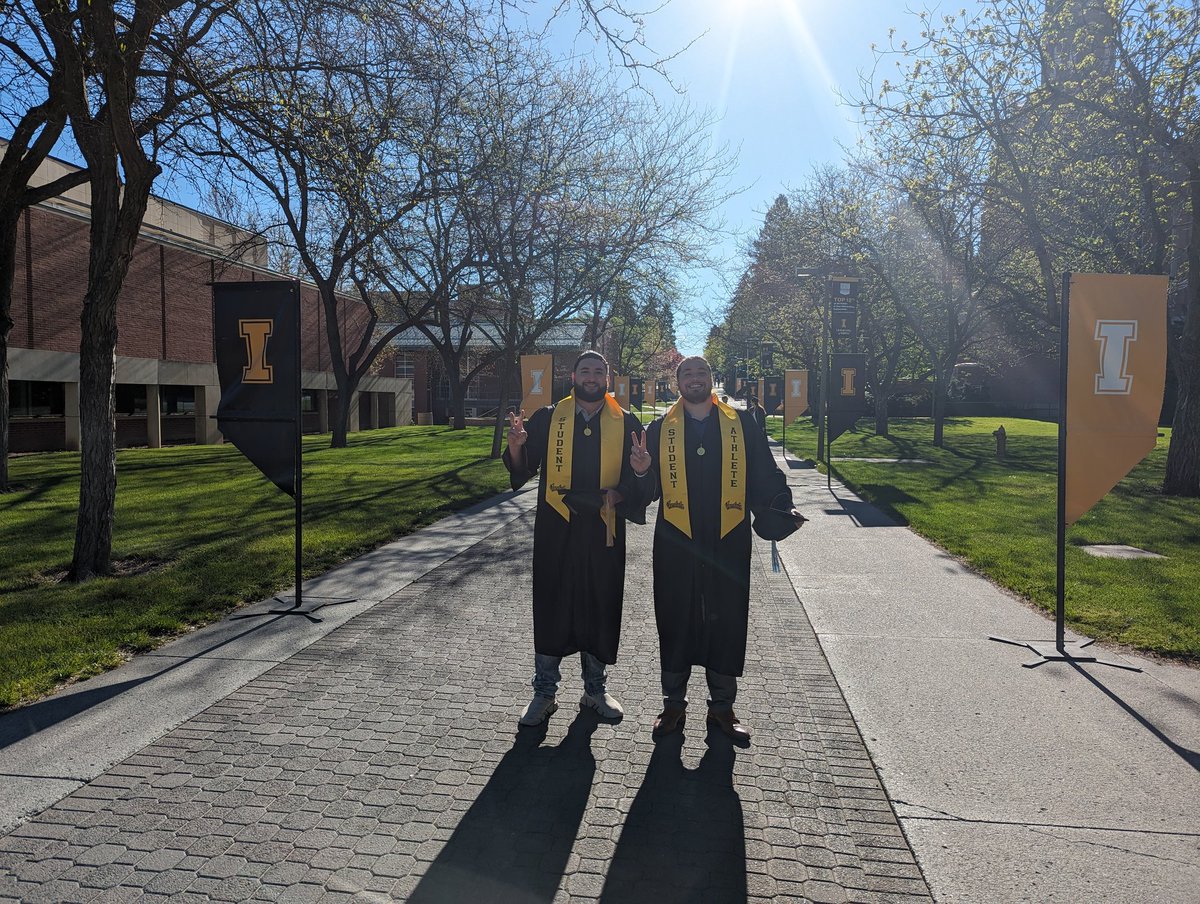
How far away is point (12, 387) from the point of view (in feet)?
80.9

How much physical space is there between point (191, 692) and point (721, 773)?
9.89 ft

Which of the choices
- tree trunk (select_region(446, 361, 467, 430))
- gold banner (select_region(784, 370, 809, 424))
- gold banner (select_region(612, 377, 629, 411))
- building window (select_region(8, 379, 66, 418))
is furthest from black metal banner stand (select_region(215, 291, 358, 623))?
tree trunk (select_region(446, 361, 467, 430))

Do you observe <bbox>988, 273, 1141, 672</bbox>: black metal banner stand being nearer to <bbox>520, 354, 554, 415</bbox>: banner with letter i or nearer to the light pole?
the light pole

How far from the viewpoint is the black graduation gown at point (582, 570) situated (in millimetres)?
4344

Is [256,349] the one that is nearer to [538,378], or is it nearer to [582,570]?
[582,570]

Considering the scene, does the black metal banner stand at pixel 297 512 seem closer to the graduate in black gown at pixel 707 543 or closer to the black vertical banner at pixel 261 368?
the black vertical banner at pixel 261 368

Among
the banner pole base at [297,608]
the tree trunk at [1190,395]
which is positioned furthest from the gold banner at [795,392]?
the banner pole base at [297,608]

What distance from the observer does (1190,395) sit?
14.0m

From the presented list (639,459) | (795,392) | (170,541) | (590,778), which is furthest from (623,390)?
(590,778)

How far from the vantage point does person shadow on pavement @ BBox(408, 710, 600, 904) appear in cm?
281

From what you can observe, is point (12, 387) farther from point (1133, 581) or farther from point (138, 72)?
point (1133, 581)

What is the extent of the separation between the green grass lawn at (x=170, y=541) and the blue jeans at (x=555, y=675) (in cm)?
281

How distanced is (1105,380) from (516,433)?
13.9 ft

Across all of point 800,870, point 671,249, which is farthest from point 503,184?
point 800,870
